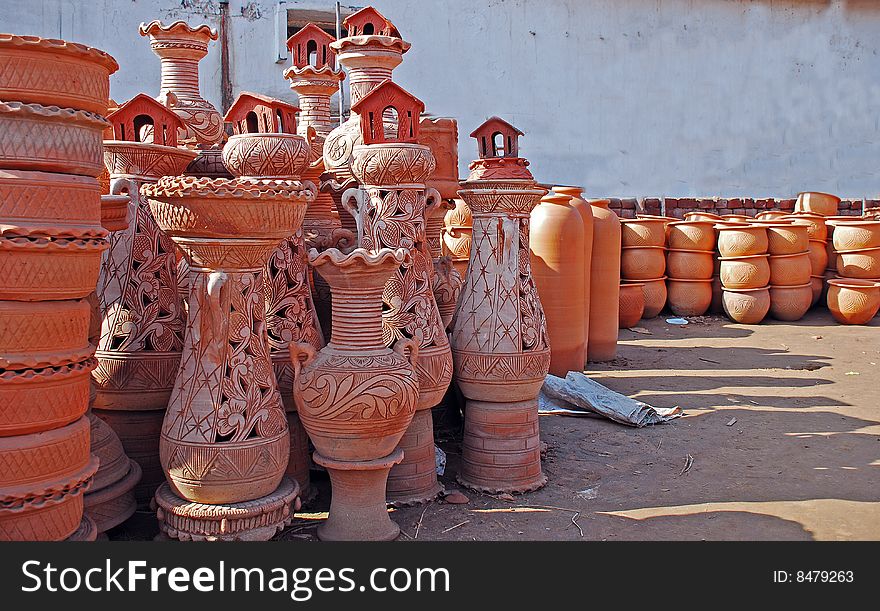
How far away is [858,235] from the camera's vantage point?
29.1 feet

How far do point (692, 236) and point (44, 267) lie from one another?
25.0 feet

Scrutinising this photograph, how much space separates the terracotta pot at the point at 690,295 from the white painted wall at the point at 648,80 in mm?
3811

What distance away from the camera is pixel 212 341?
9.18 ft

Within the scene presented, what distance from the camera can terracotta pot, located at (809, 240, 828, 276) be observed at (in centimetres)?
923

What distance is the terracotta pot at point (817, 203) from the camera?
1057 cm

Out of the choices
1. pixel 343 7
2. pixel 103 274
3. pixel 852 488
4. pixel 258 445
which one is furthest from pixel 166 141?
pixel 343 7

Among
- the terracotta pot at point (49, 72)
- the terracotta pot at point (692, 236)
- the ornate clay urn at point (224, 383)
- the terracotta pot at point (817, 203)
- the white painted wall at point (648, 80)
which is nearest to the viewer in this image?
the terracotta pot at point (49, 72)

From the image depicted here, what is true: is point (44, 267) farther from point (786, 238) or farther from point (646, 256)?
point (786, 238)

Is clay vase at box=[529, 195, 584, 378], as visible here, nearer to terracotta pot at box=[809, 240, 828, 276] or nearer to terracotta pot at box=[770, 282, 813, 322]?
terracotta pot at box=[770, 282, 813, 322]

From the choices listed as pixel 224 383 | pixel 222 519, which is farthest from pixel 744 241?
pixel 222 519

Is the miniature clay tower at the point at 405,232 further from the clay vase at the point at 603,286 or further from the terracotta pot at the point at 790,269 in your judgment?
the terracotta pot at the point at 790,269

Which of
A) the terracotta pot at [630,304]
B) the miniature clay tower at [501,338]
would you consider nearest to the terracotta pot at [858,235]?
the terracotta pot at [630,304]

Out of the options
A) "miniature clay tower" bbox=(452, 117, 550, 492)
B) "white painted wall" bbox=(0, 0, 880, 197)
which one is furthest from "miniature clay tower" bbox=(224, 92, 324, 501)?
"white painted wall" bbox=(0, 0, 880, 197)

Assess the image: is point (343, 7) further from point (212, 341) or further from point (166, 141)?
point (212, 341)
